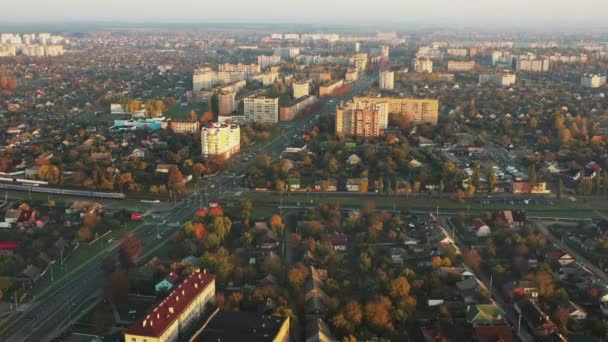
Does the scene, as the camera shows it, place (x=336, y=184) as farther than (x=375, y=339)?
Yes

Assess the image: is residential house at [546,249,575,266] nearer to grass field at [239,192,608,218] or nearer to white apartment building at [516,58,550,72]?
grass field at [239,192,608,218]

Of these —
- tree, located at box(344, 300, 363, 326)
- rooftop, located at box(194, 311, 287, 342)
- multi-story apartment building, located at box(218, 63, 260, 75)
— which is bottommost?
tree, located at box(344, 300, 363, 326)

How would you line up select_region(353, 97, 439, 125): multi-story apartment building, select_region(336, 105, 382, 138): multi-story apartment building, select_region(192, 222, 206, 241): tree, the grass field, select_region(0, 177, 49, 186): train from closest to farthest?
select_region(192, 222, 206, 241): tree, the grass field, select_region(0, 177, 49, 186): train, select_region(336, 105, 382, 138): multi-story apartment building, select_region(353, 97, 439, 125): multi-story apartment building

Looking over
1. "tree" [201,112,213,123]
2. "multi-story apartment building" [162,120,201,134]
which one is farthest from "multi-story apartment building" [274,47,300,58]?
"multi-story apartment building" [162,120,201,134]

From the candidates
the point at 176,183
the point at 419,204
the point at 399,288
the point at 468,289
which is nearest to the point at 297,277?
the point at 399,288

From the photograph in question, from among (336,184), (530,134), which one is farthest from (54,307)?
(530,134)

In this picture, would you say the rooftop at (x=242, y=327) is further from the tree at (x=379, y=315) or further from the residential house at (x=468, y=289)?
the residential house at (x=468, y=289)

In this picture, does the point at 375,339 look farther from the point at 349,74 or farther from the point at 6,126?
the point at 349,74

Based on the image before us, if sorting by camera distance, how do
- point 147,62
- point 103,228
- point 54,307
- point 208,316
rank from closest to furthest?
point 208,316, point 54,307, point 103,228, point 147,62
